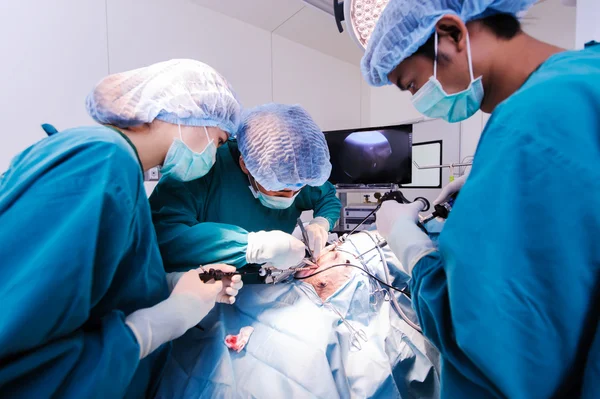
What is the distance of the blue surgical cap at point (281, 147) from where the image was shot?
1.06 meters

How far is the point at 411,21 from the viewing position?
694 millimetres

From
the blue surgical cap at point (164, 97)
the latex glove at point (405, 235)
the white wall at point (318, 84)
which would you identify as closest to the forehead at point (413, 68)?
the latex glove at point (405, 235)

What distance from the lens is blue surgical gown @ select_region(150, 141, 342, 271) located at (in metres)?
1.00

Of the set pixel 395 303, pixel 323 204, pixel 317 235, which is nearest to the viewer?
pixel 395 303

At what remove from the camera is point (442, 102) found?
0.73 meters

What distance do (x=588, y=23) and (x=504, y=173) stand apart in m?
1.40

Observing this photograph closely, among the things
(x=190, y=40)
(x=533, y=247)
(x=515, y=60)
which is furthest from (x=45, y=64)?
(x=533, y=247)

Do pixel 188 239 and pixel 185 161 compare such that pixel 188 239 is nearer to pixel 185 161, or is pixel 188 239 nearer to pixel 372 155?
pixel 185 161

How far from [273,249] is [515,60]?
2.79ft

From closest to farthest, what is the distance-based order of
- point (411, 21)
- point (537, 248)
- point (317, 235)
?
point (537, 248)
point (411, 21)
point (317, 235)

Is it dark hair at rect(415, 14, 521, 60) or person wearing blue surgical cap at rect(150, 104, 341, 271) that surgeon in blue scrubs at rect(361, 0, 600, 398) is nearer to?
dark hair at rect(415, 14, 521, 60)

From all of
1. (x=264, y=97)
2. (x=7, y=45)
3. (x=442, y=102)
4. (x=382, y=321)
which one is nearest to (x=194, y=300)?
(x=382, y=321)

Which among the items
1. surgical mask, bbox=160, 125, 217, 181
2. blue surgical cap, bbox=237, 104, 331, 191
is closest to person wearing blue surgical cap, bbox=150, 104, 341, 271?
blue surgical cap, bbox=237, 104, 331, 191

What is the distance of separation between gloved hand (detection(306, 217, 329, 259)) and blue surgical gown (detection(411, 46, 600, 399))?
901mm
